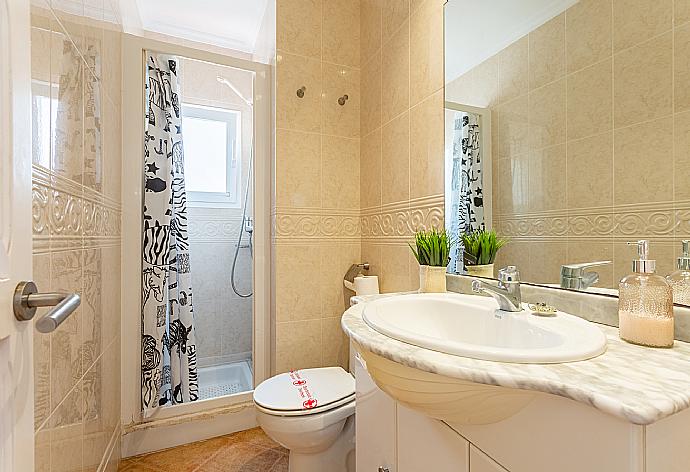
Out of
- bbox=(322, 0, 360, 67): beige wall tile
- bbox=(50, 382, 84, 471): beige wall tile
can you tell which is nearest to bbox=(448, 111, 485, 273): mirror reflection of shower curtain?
bbox=(322, 0, 360, 67): beige wall tile

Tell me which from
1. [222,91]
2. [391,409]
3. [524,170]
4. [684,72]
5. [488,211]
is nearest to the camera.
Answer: [684,72]

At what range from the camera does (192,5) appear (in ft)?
7.59

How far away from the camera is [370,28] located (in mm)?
1969

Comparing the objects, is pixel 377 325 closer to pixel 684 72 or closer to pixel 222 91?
pixel 684 72

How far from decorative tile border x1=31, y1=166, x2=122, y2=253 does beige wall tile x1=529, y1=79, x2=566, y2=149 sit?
1.23 meters

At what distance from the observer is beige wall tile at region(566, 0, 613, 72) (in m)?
0.87

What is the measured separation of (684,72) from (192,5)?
8.55ft

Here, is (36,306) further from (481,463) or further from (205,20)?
(205,20)

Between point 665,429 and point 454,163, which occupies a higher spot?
point 454,163

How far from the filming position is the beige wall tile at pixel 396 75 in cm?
165

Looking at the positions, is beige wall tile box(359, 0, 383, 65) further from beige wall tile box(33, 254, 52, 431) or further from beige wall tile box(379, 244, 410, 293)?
beige wall tile box(33, 254, 52, 431)

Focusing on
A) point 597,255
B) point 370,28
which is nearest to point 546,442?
point 597,255

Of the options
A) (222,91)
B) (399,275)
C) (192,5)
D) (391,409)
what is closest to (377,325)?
(391,409)

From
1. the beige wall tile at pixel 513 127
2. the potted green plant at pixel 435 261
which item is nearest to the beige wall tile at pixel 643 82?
the beige wall tile at pixel 513 127
